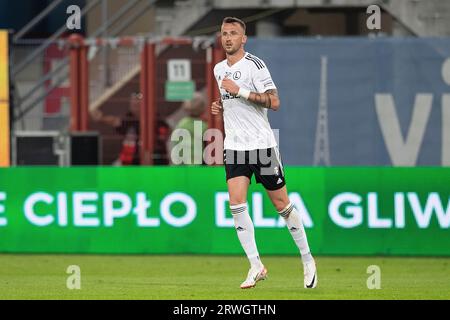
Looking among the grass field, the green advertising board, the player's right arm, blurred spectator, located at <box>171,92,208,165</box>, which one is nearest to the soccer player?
the player's right arm

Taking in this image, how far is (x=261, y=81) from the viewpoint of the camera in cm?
1339

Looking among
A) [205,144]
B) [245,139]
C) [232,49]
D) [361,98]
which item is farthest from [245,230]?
[361,98]

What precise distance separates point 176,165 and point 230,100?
20.8 feet

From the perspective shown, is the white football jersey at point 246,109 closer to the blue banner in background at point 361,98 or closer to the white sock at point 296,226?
the white sock at point 296,226

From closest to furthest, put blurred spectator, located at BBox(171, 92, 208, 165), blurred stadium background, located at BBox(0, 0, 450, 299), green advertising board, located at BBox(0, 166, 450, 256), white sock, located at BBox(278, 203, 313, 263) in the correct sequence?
white sock, located at BBox(278, 203, 313, 263) → blurred stadium background, located at BBox(0, 0, 450, 299) → green advertising board, located at BBox(0, 166, 450, 256) → blurred spectator, located at BBox(171, 92, 208, 165)

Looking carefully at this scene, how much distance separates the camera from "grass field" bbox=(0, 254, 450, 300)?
43.4ft

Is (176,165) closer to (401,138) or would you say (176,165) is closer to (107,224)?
(107,224)

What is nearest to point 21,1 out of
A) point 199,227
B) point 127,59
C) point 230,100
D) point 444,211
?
Result: point 127,59

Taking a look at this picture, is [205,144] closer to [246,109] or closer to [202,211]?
[202,211]

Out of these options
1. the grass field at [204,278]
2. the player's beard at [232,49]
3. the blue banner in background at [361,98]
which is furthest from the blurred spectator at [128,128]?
the player's beard at [232,49]

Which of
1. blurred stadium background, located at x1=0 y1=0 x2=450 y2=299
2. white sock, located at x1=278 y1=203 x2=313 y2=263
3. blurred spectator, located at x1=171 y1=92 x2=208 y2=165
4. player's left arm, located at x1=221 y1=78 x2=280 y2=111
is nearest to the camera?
player's left arm, located at x1=221 y1=78 x2=280 y2=111

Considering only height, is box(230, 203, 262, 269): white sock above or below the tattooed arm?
below

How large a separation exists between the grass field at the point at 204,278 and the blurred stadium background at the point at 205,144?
0.04m

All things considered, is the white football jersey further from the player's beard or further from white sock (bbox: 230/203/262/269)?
white sock (bbox: 230/203/262/269)
